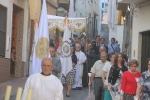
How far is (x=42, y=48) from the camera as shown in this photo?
9242 mm

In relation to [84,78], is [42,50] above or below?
above

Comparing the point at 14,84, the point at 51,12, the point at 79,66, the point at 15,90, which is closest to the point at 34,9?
the point at 15,90

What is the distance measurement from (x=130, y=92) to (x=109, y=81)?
3.14 ft

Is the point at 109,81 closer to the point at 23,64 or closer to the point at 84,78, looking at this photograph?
the point at 84,78

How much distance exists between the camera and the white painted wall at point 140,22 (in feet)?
39.9

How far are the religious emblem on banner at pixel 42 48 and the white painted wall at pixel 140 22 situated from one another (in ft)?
13.7

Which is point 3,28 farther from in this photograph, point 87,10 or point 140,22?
point 87,10

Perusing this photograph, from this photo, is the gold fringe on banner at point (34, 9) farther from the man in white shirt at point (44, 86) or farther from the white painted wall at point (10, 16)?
the white painted wall at point (10, 16)

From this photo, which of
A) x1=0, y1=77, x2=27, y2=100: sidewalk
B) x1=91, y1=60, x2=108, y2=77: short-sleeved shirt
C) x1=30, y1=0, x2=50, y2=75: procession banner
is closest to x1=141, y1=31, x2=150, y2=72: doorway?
x1=91, y1=60, x2=108, y2=77: short-sleeved shirt

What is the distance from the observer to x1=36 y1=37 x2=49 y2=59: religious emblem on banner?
30.0 ft

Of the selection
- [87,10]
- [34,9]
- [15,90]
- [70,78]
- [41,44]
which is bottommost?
[15,90]

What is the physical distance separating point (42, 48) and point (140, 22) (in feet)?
15.7

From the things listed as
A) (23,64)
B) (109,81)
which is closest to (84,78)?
(23,64)

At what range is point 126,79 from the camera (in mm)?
8227
